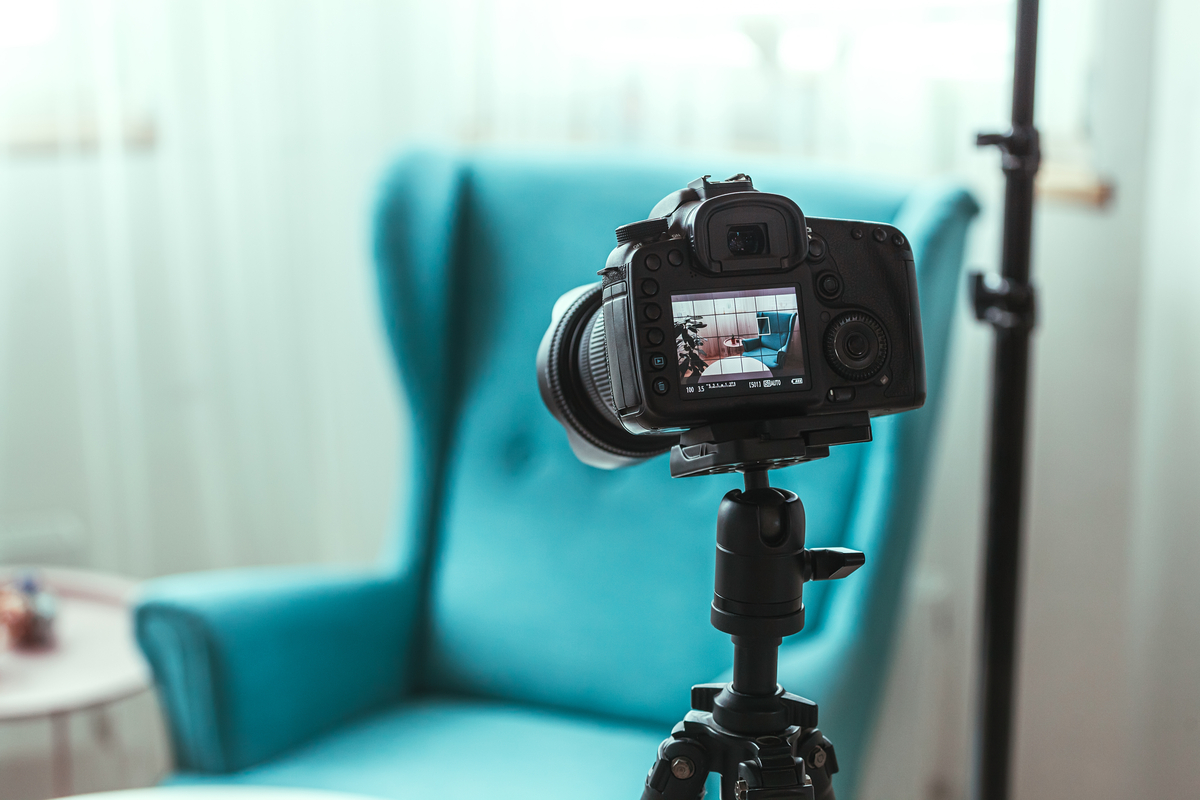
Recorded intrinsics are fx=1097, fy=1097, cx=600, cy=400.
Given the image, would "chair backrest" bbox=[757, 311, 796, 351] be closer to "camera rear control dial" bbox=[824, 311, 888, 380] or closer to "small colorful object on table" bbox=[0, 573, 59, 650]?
"camera rear control dial" bbox=[824, 311, 888, 380]

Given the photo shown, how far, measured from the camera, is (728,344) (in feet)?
2.12

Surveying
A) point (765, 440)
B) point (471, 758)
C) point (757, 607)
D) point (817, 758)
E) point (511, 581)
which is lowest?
point (471, 758)

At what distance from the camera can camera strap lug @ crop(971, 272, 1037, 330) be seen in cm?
103

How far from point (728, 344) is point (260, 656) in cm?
87

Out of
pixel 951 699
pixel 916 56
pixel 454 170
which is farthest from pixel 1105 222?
pixel 454 170

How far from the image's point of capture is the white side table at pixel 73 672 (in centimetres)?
128

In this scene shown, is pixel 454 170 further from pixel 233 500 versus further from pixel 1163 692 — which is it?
pixel 1163 692

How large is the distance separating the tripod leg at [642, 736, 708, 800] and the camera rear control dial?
262 mm

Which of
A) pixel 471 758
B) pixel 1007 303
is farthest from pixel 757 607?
pixel 471 758

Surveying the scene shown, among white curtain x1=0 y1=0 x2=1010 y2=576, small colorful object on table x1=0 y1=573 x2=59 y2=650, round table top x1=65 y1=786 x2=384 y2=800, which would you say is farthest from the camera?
white curtain x1=0 y1=0 x2=1010 y2=576

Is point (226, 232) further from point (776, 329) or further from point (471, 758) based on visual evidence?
point (776, 329)

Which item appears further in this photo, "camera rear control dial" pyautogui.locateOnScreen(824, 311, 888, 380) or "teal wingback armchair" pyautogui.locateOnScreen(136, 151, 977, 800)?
"teal wingback armchair" pyautogui.locateOnScreen(136, 151, 977, 800)

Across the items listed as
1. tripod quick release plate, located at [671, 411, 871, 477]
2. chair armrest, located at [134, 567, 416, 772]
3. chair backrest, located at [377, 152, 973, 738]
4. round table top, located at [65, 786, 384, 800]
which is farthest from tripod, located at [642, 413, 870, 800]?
chair armrest, located at [134, 567, 416, 772]

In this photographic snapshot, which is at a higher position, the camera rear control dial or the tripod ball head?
the camera rear control dial
